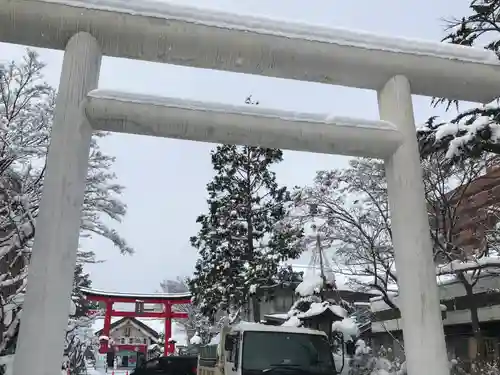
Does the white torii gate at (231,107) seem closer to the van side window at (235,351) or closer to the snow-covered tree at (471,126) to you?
the snow-covered tree at (471,126)

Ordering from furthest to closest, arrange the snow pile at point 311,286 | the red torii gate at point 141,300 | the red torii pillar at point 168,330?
the red torii pillar at point 168,330 < the red torii gate at point 141,300 < the snow pile at point 311,286

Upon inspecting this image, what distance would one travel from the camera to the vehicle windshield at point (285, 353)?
710 cm

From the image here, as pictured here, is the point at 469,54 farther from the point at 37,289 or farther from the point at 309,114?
the point at 37,289

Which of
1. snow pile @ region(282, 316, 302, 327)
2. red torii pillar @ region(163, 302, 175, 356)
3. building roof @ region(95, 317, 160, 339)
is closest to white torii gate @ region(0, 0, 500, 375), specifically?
snow pile @ region(282, 316, 302, 327)

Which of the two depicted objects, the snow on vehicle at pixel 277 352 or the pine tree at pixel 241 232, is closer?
the snow on vehicle at pixel 277 352

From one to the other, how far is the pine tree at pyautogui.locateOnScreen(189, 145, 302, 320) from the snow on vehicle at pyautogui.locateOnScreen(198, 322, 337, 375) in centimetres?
951

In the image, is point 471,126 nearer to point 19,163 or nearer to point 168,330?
point 19,163

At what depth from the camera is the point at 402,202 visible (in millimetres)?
3701

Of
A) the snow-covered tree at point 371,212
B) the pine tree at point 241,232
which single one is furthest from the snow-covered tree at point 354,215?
the pine tree at point 241,232

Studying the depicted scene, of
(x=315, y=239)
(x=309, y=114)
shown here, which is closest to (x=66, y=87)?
(x=309, y=114)

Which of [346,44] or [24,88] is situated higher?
[24,88]

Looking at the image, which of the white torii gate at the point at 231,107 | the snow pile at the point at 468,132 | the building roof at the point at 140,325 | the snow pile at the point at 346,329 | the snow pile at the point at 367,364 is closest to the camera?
the white torii gate at the point at 231,107

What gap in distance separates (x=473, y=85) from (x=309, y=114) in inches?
58.1

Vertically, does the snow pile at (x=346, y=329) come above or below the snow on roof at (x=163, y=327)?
below
